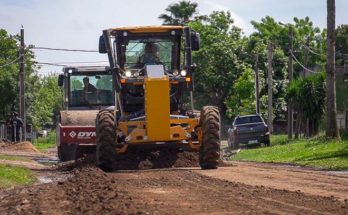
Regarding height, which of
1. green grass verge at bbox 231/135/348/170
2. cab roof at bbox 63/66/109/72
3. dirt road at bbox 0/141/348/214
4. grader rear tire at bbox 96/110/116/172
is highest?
cab roof at bbox 63/66/109/72

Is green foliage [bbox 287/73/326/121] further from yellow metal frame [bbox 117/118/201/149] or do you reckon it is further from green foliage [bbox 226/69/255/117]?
green foliage [bbox 226/69/255/117]

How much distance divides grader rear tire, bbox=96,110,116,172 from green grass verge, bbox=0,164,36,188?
165 cm

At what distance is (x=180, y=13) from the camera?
90125 millimetres

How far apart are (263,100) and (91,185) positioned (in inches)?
2377

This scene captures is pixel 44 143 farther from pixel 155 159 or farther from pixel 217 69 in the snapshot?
pixel 155 159

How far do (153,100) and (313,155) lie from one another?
1083 cm

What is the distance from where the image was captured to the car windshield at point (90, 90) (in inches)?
1150

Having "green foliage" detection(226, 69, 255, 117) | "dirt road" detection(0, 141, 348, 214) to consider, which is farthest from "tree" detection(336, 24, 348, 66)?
"dirt road" detection(0, 141, 348, 214)

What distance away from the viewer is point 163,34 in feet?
72.3

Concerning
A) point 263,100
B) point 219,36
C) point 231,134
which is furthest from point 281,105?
point 231,134

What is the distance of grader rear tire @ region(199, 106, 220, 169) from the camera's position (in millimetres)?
20219

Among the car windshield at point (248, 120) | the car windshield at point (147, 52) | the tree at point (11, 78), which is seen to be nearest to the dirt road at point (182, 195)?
the car windshield at point (147, 52)

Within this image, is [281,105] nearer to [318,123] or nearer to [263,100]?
[263,100]

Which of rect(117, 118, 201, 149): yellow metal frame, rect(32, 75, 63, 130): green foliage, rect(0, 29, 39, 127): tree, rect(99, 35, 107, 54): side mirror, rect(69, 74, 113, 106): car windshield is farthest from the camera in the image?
rect(32, 75, 63, 130): green foliage
